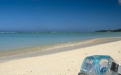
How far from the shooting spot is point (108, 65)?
21.8ft

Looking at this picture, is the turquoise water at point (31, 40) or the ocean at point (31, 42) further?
the turquoise water at point (31, 40)

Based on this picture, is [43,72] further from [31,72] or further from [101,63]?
[101,63]

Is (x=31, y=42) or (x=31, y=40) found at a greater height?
(x=31, y=40)

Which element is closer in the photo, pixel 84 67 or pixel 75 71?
pixel 84 67

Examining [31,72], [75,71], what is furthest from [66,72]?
[31,72]

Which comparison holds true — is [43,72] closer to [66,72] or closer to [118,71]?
[66,72]

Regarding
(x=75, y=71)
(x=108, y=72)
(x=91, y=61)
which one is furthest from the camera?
(x=75, y=71)

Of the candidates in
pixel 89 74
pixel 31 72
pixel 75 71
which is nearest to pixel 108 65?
pixel 89 74

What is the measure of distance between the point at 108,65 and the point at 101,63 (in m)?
0.26

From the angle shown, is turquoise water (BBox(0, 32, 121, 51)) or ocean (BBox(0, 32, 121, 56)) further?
turquoise water (BBox(0, 32, 121, 51))

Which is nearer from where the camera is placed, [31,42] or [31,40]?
[31,42]

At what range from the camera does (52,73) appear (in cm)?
988

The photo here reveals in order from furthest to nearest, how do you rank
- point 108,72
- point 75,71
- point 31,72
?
point 31,72 → point 75,71 → point 108,72

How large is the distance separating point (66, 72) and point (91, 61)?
10.2 ft
